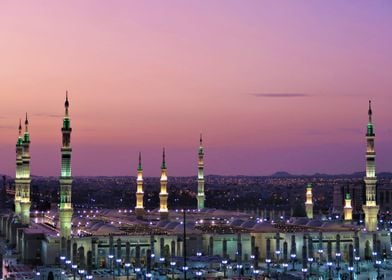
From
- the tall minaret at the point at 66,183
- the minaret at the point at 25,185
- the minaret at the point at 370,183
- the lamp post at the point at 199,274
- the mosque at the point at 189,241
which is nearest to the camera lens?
the lamp post at the point at 199,274

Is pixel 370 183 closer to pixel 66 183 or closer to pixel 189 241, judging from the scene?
pixel 189 241

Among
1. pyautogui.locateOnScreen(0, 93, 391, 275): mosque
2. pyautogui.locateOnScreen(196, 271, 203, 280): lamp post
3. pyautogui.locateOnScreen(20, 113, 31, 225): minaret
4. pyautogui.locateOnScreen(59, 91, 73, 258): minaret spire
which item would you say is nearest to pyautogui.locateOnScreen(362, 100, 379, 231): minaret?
pyautogui.locateOnScreen(0, 93, 391, 275): mosque

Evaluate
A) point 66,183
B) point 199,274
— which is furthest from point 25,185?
point 199,274

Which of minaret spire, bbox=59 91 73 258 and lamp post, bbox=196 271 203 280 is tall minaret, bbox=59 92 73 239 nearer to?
minaret spire, bbox=59 91 73 258

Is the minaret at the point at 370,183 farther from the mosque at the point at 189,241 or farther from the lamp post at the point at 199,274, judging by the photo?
the lamp post at the point at 199,274

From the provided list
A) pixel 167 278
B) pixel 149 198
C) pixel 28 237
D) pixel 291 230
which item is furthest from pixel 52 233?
pixel 149 198

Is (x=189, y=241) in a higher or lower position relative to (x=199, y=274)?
higher

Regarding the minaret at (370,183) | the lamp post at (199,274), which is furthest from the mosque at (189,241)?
the lamp post at (199,274)
